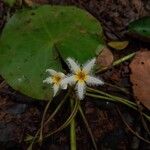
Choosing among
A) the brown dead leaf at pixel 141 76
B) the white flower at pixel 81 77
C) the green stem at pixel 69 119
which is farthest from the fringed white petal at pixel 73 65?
the brown dead leaf at pixel 141 76

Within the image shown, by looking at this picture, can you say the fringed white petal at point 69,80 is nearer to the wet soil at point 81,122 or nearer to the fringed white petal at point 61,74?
the fringed white petal at point 61,74

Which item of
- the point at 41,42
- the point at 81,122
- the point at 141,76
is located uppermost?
the point at 41,42

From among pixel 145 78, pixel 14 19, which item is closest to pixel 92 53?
pixel 145 78

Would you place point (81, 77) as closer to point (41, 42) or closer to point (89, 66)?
point (89, 66)

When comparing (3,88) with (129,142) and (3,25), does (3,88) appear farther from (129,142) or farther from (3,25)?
(129,142)

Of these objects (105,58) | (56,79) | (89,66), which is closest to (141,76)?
(105,58)

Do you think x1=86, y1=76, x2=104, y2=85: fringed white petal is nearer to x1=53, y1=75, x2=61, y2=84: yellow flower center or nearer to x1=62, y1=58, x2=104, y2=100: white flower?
x1=62, y1=58, x2=104, y2=100: white flower
